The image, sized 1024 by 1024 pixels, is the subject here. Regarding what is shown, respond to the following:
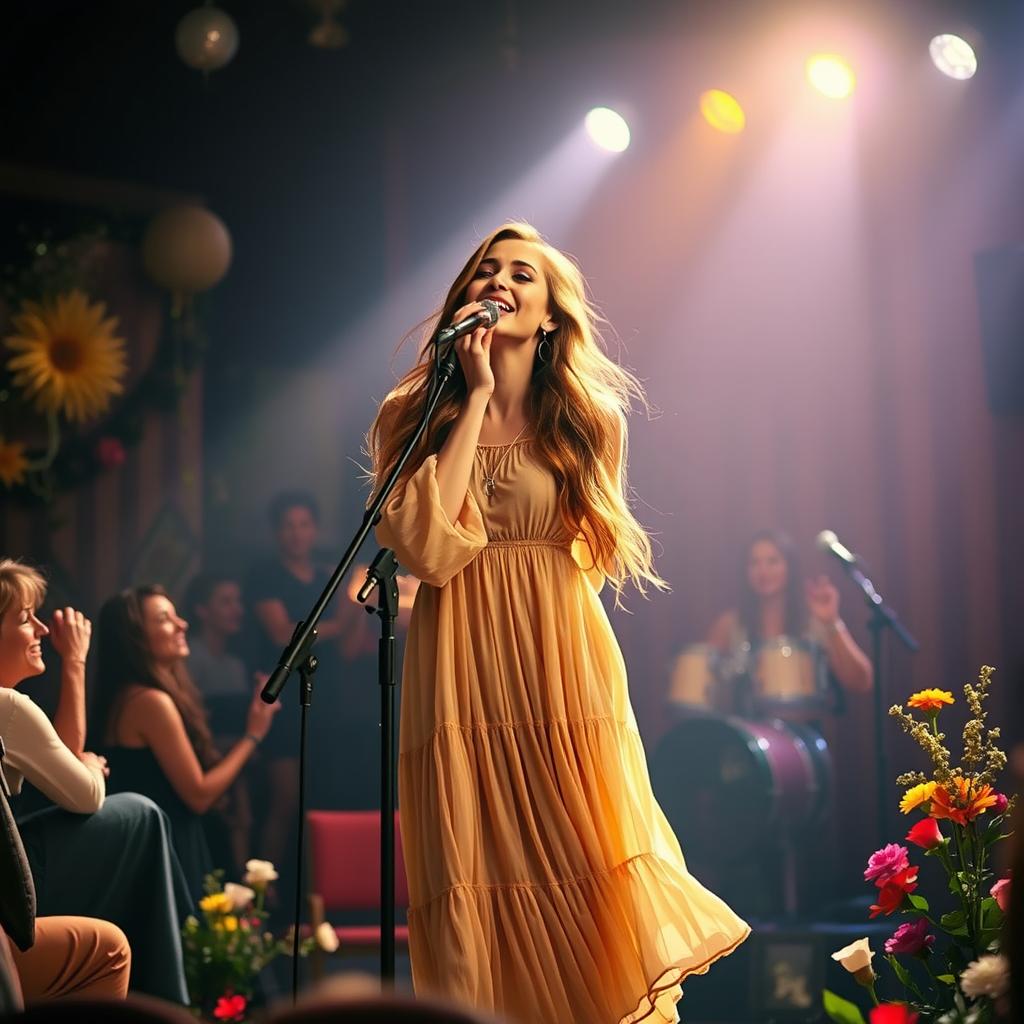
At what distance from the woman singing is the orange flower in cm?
43

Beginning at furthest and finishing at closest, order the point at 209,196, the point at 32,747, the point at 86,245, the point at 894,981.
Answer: the point at 209,196 < the point at 86,245 < the point at 894,981 < the point at 32,747

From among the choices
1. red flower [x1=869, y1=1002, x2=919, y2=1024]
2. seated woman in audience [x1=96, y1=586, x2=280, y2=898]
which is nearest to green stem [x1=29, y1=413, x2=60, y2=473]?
seated woman in audience [x1=96, y1=586, x2=280, y2=898]

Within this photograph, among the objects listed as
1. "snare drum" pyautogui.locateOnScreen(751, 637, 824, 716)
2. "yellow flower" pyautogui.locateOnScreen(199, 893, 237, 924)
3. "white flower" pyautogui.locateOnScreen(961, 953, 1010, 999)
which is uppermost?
"snare drum" pyautogui.locateOnScreen(751, 637, 824, 716)

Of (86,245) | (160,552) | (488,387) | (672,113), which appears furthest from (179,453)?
(488,387)

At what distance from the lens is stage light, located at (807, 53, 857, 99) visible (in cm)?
623

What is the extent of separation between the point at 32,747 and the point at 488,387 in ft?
4.36

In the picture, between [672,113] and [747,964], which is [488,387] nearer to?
[747,964]

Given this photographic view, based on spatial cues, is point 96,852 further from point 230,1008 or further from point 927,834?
point 927,834

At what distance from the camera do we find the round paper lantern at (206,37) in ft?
20.5

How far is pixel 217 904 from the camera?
15.4 ft

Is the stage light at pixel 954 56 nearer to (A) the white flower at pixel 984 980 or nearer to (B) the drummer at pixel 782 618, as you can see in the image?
(B) the drummer at pixel 782 618

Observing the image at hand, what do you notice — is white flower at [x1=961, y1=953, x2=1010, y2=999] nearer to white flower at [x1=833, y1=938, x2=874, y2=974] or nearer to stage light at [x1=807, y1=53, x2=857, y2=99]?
white flower at [x1=833, y1=938, x2=874, y2=974]

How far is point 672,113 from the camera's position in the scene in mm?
6945

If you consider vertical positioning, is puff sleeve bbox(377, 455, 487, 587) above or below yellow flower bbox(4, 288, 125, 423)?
below
